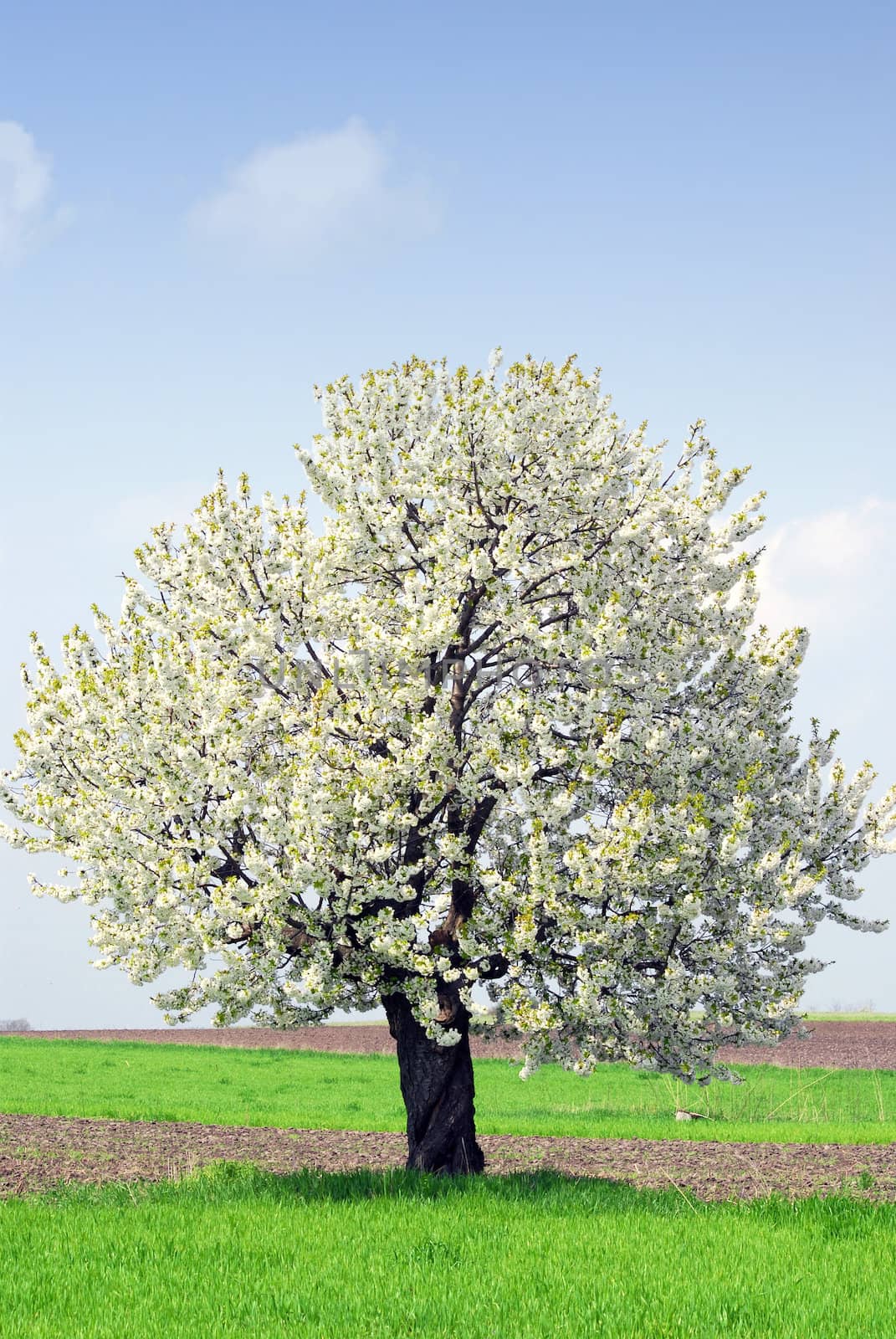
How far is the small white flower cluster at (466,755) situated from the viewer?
15508 mm

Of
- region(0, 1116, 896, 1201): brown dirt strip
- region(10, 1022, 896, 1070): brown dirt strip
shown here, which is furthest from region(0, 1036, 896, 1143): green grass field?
region(0, 1116, 896, 1201): brown dirt strip

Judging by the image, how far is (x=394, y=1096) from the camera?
39062mm

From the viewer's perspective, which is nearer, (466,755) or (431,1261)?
(431,1261)

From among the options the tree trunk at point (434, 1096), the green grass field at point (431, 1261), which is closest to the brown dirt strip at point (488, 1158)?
the green grass field at point (431, 1261)

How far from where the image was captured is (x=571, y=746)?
1553 cm

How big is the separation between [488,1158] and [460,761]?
9.85 meters

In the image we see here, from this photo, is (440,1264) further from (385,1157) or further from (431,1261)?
(385,1157)

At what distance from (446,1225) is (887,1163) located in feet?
36.8

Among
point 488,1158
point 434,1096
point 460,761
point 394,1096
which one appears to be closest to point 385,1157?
point 488,1158

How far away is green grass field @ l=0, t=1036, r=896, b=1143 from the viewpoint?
1114 inches

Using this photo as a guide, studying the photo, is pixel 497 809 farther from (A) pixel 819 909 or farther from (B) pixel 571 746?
(A) pixel 819 909

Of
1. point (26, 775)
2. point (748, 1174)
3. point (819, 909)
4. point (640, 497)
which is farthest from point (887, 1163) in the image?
point (26, 775)

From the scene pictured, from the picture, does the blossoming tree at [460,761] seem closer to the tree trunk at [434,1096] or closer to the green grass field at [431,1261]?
the tree trunk at [434,1096]

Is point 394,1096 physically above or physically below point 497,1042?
below
